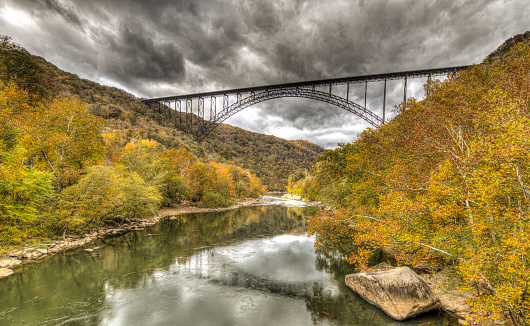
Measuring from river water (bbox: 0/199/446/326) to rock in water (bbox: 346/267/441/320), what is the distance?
358 mm

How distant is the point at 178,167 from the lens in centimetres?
3975

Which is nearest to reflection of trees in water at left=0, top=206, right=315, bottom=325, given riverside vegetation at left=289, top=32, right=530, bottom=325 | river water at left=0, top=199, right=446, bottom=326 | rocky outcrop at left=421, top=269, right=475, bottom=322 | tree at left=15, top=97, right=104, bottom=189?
river water at left=0, top=199, right=446, bottom=326

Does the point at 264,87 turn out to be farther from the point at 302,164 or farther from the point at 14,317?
the point at 302,164

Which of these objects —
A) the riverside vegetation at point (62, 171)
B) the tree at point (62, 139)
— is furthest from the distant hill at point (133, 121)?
the tree at point (62, 139)

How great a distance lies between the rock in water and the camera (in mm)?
8406

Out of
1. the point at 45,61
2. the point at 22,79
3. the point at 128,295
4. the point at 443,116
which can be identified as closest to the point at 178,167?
the point at 22,79

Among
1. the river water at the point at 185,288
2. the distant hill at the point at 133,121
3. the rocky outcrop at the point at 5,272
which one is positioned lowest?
the river water at the point at 185,288

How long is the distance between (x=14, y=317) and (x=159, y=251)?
8523 millimetres

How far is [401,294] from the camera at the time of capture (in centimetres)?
857

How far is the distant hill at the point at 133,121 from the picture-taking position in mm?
29352

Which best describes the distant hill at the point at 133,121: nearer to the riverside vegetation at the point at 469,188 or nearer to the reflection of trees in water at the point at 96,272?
the reflection of trees in water at the point at 96,272

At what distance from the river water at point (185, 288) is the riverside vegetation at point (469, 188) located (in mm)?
3126

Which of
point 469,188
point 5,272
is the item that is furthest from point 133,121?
point 469,188

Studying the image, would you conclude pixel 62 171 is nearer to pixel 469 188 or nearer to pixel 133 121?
pixel 469 188
